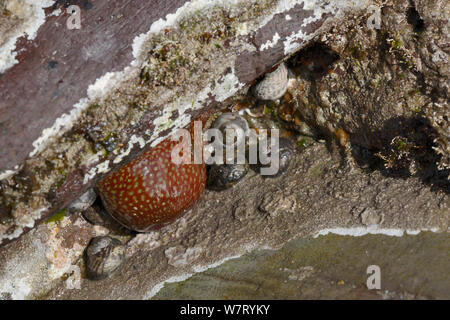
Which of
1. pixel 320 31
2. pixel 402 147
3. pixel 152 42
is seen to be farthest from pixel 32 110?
pixel 402 147

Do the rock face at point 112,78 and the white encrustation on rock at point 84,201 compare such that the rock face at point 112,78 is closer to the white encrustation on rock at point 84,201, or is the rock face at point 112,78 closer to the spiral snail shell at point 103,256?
the white encrustation on rock at point 84,201

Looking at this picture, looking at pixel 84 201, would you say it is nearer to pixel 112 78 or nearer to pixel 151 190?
pixel 151 190

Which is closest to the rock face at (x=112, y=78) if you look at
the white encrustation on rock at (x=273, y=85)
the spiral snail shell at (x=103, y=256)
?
the white encrustation on rock at (x=273, y=85)

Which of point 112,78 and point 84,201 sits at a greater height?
point 112,78

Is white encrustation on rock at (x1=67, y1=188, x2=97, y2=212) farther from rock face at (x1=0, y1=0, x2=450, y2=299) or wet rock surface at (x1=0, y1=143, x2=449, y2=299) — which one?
wet rock surface at (x1=0, y1=143, x2=449, y2=299)

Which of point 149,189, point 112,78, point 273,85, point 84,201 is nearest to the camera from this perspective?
point 112,78

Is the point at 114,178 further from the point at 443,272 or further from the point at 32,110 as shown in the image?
the point at 443,272

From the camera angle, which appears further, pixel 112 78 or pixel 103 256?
pixel 103 256

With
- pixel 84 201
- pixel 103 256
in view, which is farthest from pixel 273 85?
pixel 103 256
